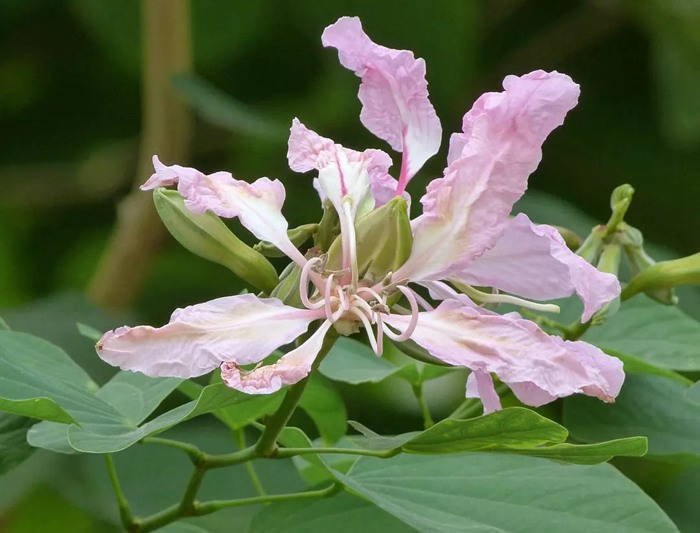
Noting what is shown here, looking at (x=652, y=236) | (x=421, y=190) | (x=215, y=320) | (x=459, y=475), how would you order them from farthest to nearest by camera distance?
1. (x=652, y=236)
2. (x=421, y=190)
3. (x=459, y=475)
4. (x=215, y=320)

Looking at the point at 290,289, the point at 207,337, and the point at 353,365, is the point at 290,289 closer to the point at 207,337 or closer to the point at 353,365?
the point at 207,337

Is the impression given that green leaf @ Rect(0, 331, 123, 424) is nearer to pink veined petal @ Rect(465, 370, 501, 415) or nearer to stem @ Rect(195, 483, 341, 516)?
stem @ Rect(195, 483, 341, 516)

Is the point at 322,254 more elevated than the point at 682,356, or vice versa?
the point at 322,254

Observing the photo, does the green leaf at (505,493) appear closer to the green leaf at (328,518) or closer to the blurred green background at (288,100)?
the green leaf at (328,518)

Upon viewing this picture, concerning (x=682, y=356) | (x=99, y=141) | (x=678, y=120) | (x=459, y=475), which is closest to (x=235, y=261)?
(x=459, y=475)

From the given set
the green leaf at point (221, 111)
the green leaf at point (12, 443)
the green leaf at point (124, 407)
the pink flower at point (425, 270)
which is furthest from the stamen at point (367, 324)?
the green leaf at point (221, 111)

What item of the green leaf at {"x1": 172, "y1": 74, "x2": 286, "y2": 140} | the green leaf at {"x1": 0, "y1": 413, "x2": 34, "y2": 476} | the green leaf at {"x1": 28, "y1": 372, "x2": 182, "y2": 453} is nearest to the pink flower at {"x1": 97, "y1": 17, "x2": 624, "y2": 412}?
the green leaf at {"x1": 28, "y1": 372, "x2": 182, "y2": 453}

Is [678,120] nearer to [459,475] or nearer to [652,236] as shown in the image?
[652,236]

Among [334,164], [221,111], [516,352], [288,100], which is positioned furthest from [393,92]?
[288,100]

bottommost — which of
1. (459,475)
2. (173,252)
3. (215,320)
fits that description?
(173,252)
